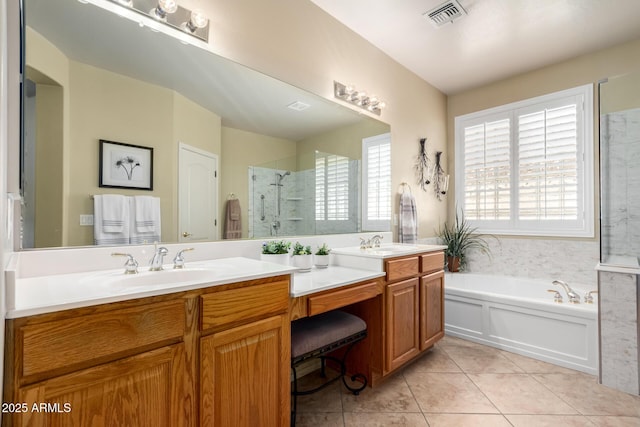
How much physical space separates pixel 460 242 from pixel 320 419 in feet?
8.79

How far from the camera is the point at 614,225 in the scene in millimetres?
2148

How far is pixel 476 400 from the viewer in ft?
6.19

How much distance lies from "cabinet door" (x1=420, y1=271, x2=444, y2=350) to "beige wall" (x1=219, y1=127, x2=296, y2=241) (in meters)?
1.43

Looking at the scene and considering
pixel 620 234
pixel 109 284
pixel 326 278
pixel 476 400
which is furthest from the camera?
pixel 620 234

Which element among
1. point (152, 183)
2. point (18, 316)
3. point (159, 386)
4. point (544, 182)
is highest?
point (544, 182)

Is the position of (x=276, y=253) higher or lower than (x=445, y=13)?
lower

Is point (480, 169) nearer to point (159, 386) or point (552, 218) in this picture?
point (552, 218)

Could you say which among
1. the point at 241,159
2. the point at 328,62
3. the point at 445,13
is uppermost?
the point at 445,13

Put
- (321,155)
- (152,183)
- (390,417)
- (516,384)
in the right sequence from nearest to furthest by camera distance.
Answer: (152,183)
(390,417)
(516,384)
(321,155)

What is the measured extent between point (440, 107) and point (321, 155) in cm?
227

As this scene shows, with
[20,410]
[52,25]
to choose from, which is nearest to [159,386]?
[20,410]

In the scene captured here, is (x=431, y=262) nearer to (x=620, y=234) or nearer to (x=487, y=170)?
(x=620, y=234)

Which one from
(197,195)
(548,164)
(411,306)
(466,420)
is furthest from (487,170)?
(197,195)

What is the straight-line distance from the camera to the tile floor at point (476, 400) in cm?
170
